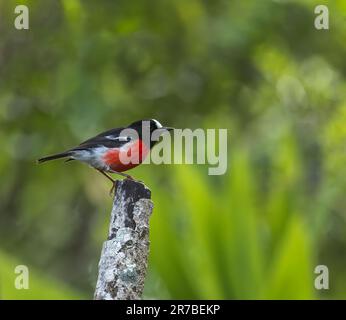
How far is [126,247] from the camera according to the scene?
3.52m

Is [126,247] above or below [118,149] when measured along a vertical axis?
below

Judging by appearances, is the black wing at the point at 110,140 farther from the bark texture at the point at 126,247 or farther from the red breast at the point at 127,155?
the bark texture at the point at 126,247

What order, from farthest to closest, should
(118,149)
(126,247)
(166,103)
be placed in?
1. (166,103)
2. (118,149)
3. (126,247)

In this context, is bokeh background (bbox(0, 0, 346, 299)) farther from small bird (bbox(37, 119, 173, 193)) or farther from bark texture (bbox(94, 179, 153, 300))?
bark texture (bbox(94, 179, 153, 300))

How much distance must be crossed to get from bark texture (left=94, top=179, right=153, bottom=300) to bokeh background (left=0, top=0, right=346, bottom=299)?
1.98m

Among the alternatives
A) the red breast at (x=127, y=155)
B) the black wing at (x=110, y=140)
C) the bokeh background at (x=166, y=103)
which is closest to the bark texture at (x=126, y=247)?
the red breast at (x=127, y=155)

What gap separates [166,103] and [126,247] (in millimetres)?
5574

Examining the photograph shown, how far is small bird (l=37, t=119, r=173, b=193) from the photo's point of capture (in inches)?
→ 193

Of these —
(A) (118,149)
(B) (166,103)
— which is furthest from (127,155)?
(B) (166,103)

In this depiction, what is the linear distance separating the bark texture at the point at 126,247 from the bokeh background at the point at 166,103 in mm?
1983

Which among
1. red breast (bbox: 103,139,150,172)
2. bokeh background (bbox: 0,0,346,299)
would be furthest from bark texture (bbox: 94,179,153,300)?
bokeh background (bbox: 0,0,346,299)

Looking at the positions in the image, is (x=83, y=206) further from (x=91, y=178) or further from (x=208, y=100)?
(x=208, y=100)

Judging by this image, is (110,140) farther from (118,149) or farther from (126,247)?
(126,247)

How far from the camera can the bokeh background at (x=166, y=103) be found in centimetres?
770
